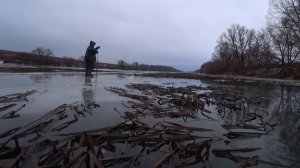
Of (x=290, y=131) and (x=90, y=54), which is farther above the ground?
(x=90, y=54)

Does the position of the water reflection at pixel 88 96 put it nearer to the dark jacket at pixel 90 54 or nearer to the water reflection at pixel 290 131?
the water reflection at pixel 290 131

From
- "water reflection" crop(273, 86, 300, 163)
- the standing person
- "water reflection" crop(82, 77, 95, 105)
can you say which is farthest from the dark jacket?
"water reflection" crop(273, 86, 300, 163)

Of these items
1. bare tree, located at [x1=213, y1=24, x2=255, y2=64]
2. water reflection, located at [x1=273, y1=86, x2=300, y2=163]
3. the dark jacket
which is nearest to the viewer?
water reflection, located at [x1=273, y1=86, x2=300, y2=163]

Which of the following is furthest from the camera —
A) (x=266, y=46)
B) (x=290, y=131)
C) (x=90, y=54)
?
(x=266, y=46)

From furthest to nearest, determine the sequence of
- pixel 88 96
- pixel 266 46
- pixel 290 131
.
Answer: pixel 266 46, pixel 88 96, pixel 290 131

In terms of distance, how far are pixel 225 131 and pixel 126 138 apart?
2.96 m

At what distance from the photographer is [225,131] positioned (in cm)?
842

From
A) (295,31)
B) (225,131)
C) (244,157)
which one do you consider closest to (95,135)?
(244,157)

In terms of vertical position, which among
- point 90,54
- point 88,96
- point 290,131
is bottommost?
point 290,131

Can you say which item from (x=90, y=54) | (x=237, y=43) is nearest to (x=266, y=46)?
(x=237, y=43)

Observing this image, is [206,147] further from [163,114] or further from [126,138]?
[163,114]

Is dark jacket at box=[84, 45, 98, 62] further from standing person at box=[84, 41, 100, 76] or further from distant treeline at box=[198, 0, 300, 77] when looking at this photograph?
distant treeline at box=[198, 0, 300, 77]

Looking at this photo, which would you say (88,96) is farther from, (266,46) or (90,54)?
(266,46)

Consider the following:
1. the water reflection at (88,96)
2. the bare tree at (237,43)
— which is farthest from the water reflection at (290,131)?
the bare tree at (237,43)
